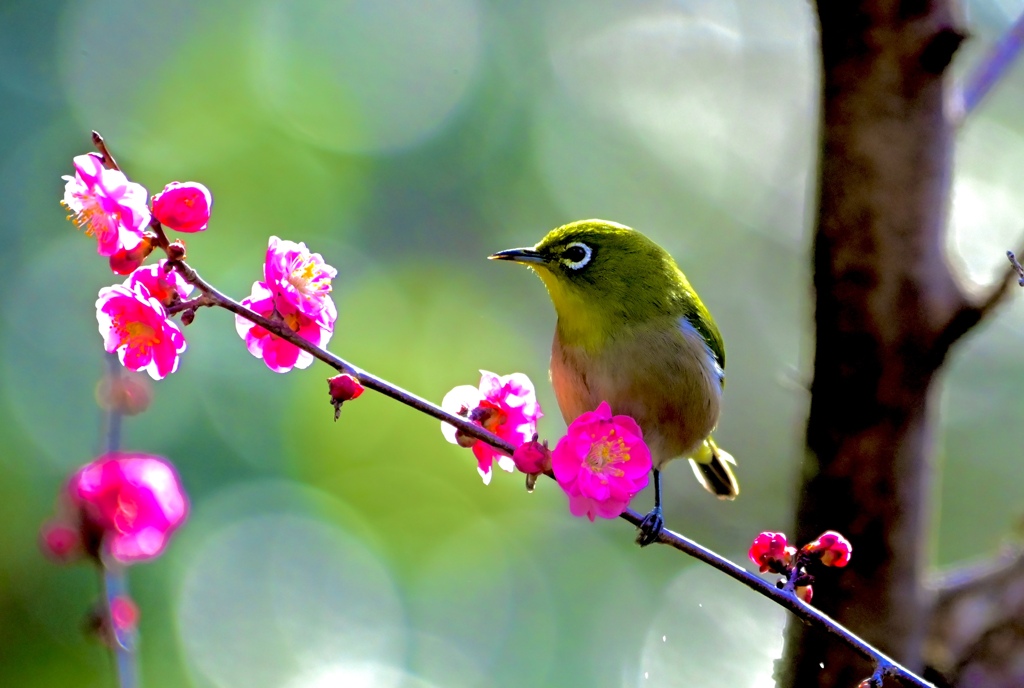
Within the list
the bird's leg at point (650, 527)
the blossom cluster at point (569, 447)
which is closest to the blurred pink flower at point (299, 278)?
the blossom cluster at point (569, 447)

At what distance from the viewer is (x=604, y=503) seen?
183 cm

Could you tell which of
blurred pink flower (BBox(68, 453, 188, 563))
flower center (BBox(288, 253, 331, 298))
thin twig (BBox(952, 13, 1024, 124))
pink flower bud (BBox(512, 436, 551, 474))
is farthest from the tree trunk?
blurred pink flower (BBox(68, 453, 188, 563))

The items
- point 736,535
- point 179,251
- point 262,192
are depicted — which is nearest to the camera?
point 179,251

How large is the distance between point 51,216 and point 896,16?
4976 mm

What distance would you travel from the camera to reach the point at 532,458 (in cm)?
181

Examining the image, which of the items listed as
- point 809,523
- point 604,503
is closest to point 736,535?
point 809,523

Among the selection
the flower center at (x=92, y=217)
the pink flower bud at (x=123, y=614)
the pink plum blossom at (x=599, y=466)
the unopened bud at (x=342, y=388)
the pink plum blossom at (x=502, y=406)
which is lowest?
the pink flower bud at (x=123, y=614)

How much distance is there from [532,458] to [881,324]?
1296 mm

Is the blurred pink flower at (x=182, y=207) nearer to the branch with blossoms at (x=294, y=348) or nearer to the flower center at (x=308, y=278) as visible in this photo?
the branch with blossoms at (x=294, y=348)

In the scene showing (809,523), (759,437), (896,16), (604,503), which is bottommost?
(759,437)

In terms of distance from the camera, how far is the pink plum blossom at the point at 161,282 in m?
1.60

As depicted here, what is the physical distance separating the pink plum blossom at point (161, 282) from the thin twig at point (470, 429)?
0.08 feet

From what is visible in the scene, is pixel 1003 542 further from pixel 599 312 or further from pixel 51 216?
pixel 51 216

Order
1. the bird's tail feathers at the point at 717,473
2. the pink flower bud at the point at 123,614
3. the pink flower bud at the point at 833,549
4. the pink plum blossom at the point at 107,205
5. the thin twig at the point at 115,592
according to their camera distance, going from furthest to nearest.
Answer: the bird's tail feathers at the point at 717,473, the pink flower bud at the point at 833,549, the pink flower bud at the point at 123,614, the pink plum blossom at the point at 107,205, the thin twig at the point at 115,592
